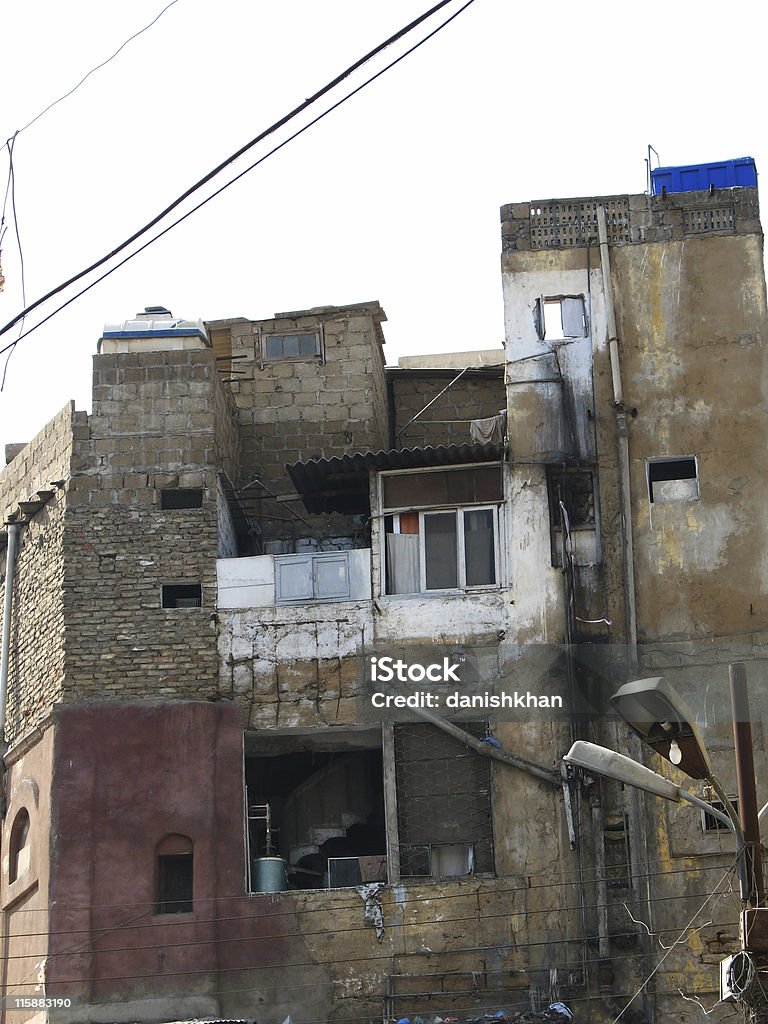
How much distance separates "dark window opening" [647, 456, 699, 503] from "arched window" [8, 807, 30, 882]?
28.7ft

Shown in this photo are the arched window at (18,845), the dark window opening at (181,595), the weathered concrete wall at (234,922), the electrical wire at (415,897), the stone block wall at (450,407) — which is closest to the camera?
the weathered concrete wall at (234,922)

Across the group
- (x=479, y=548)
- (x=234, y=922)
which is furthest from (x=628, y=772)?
(x=479, y=548)

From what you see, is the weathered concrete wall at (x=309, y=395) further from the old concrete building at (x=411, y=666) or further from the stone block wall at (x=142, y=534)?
the stone block wall at (x=142, y=534)

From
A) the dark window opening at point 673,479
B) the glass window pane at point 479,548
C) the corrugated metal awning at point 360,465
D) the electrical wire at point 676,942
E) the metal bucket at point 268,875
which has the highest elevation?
the corrugated metal awning at point 360,465

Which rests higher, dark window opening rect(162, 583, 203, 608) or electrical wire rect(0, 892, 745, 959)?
dark window opening rect(162, 583, 203, 608)

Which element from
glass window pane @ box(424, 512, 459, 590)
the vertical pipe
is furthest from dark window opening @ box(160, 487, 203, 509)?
the vertical pipe

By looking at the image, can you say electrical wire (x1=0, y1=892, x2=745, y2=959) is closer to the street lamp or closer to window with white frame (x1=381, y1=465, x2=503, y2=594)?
window with white frame (x1=381, y1=465, x2=503, y2=594)

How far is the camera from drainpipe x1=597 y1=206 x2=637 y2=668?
21.1 m

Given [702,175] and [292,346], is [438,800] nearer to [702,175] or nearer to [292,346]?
[292,346]

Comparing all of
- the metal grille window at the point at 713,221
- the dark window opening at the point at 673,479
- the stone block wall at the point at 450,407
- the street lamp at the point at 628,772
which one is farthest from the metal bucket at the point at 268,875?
the street lamp at the point at 628,772

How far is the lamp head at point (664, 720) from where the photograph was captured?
403 inches

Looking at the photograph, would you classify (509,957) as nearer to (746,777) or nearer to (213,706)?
(213,706)

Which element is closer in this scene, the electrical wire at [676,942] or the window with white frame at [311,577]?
the electrical wire at [676,942]

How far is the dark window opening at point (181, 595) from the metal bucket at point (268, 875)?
332 cm
